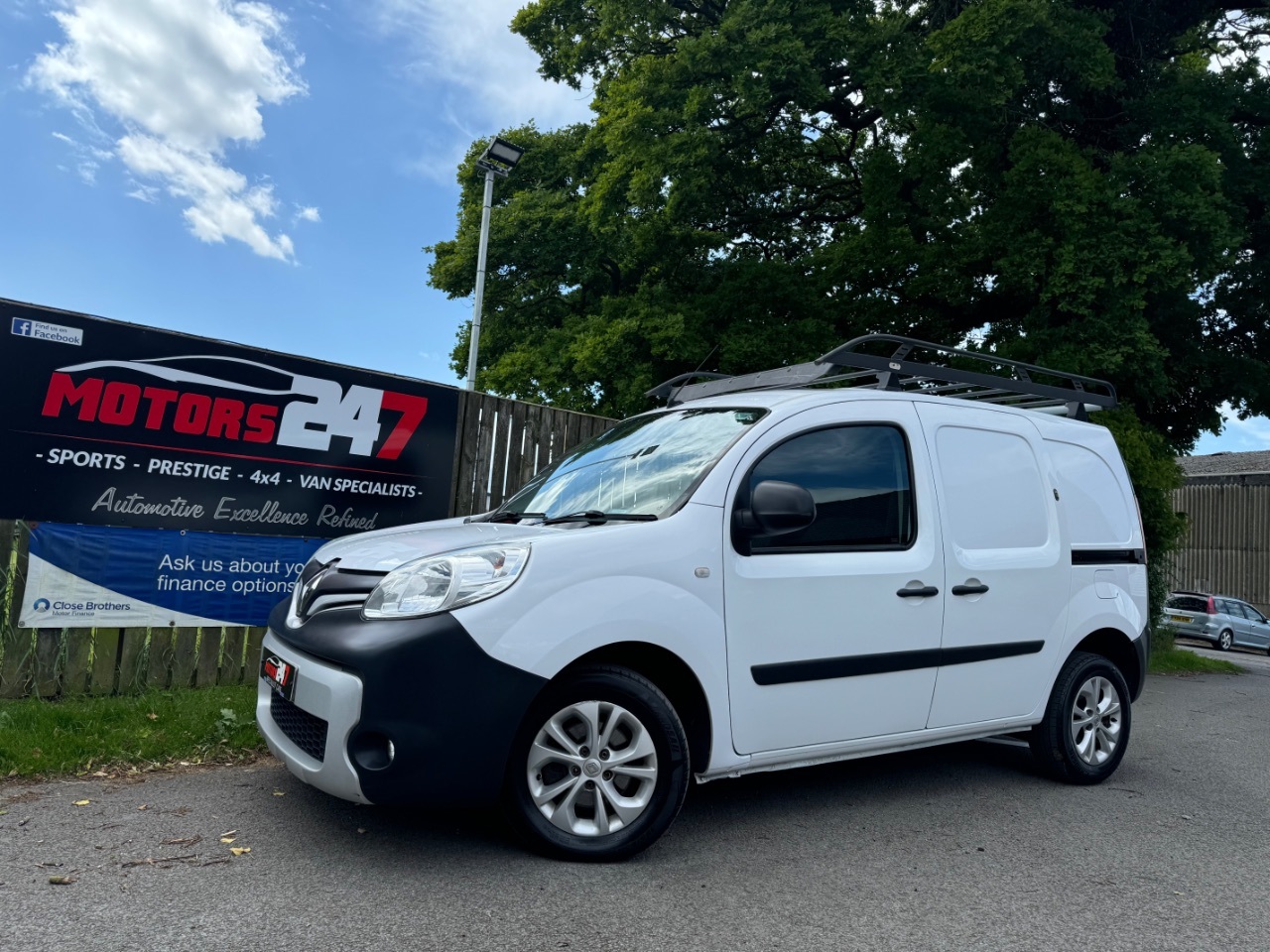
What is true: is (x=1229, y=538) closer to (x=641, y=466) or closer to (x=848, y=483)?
(x=848, y=483)

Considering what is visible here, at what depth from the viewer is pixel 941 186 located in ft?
50.5

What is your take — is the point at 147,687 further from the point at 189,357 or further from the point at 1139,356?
the point at 1139,356

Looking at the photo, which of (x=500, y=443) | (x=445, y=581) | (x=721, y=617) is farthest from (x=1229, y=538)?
(x=445, y=581)

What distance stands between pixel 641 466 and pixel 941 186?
42.1ft

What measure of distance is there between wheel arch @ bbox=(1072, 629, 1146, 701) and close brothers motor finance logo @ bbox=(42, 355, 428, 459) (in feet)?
15.8

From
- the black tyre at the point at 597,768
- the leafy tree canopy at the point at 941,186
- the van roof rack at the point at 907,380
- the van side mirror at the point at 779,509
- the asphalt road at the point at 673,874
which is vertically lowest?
the asphalt road at the point at 673,874

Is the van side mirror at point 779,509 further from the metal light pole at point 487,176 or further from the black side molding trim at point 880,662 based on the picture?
the metal light pole at point 487,176

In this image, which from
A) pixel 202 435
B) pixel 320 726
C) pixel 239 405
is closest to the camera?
pixel 320 726

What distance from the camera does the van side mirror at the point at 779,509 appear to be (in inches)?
151

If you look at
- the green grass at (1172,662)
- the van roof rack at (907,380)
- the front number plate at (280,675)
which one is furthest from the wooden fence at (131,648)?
the green grass at (1172,662)

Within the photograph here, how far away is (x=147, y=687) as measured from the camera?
5.95 meters

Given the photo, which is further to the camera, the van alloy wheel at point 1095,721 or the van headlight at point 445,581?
the van alloy wheel at point 1095,721

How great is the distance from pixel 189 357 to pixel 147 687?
2.09 m

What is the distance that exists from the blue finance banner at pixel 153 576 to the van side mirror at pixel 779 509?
3.87 m
